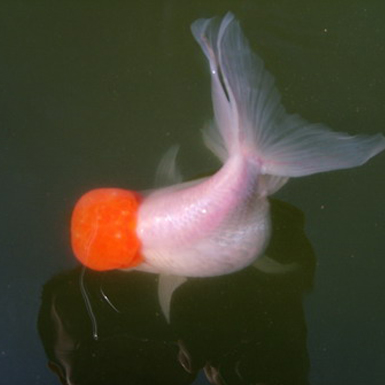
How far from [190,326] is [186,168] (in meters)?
0.46

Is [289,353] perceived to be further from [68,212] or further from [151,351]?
[68,212]

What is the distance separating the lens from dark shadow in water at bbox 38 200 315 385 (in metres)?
1.73

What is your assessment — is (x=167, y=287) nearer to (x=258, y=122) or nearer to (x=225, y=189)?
(x=225, y=189)

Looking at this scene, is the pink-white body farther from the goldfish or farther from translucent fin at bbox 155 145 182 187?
translucent fin at bbox 155 145 182 187

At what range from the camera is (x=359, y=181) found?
6.18ft

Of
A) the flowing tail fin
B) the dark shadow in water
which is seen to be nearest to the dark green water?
the dark shadow in water

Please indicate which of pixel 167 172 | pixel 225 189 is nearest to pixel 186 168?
pixel 167 172

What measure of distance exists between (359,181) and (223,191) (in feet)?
2.07

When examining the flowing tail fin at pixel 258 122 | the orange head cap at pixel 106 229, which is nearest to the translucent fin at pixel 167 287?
the orange head cap at pixel 106 229

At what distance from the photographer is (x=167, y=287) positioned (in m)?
1.73

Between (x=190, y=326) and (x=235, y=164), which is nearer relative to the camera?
(x=235, y=164)

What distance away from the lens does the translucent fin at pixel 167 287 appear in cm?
172

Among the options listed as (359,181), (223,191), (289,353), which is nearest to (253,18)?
(359,181)

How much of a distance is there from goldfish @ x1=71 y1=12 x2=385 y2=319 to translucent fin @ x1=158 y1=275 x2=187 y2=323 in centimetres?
11
